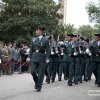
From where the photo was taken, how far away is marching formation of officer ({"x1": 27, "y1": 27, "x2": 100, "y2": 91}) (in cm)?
1006

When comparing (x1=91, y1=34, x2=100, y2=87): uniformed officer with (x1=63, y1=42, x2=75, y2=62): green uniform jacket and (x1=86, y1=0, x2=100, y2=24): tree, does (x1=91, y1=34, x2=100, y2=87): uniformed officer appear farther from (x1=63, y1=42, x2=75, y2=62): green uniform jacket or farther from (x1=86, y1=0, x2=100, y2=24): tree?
(x1=86, y1=0, x2=100, y2=24): tree

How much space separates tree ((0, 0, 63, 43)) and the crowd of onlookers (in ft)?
46.2

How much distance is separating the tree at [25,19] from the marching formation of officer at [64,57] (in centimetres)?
2061

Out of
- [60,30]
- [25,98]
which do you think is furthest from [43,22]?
[25,98]

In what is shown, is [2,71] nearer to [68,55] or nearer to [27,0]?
[68,55]

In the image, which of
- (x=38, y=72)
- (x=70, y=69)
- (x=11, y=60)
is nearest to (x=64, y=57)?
(x=70, y=69)

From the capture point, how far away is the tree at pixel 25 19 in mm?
34487

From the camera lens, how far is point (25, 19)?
34344mm

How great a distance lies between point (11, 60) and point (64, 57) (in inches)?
256

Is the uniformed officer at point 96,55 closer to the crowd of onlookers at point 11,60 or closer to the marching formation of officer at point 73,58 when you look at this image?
the marching formation of officer at point 73,58

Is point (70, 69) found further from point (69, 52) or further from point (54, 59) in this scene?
point (54, 59)

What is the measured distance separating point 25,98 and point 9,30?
1118 inches

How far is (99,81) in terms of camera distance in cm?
1153

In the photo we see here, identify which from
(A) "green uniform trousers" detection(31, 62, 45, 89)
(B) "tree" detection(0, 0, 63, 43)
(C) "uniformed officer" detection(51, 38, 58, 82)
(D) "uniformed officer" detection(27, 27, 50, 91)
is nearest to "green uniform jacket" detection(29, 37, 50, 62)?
(D) "uniformed officer" detection(27, 27, 50, 91)
